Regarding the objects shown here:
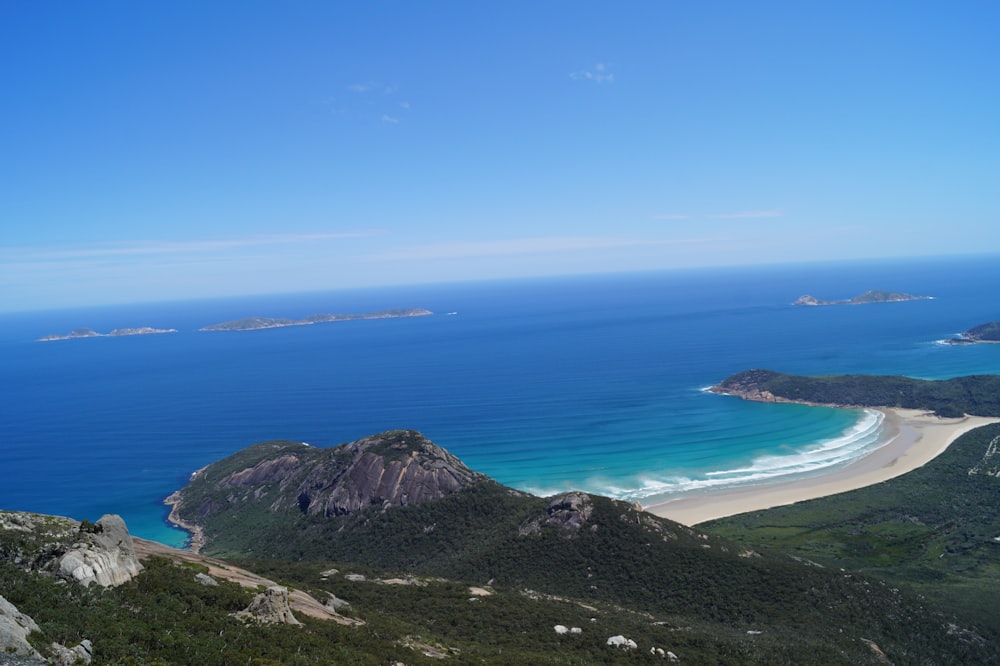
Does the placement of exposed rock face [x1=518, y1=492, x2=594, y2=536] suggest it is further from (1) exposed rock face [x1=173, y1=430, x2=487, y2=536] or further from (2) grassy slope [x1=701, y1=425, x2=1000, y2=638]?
(2) grassy slope [x1=701, y1=425, x2=1000, y2=638]

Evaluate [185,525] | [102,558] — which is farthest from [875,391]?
[102,558]

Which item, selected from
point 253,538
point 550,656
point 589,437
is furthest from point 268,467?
point 550,656

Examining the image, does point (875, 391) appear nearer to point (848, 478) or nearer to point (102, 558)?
point (848, 478)

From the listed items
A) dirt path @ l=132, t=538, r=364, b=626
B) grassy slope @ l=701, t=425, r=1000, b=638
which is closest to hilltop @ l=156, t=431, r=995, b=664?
dirt path @ l=132, t=538, r=364, b=626

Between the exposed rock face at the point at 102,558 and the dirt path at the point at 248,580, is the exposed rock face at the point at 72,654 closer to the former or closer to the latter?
the exposed rock face at the point at 102,558

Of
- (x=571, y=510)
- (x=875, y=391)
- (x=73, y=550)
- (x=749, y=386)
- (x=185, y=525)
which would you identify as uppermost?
(x=73, y=550)

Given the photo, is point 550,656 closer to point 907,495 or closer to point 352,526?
point 352,526

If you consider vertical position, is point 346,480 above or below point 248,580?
below
